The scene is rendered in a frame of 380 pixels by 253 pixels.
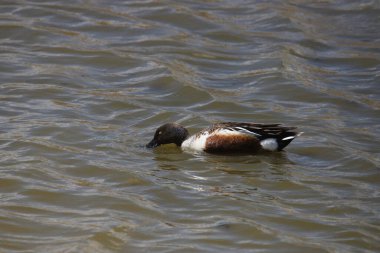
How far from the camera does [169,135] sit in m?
8.45

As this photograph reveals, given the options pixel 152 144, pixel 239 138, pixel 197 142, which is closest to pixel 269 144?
pixel 239 138

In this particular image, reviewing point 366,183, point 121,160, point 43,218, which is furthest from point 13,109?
point 366,183

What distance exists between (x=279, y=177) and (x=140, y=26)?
5.03 meters

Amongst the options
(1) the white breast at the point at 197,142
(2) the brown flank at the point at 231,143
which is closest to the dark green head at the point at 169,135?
(1) the white breast at the point at 197,142

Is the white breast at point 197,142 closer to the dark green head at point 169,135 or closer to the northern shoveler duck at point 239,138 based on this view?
the northern shoveler duck at point 239,138

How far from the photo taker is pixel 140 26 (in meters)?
12.0

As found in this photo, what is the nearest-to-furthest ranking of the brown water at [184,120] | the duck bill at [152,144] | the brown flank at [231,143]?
the brown water at [184,120], the brown flank at [231,143], the duck bill at [152,144]

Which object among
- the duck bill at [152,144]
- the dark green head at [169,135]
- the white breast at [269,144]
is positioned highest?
the dark green head at [169,135]

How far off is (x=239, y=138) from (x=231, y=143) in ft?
0.31

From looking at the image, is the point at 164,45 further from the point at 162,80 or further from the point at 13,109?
the point at 13,109

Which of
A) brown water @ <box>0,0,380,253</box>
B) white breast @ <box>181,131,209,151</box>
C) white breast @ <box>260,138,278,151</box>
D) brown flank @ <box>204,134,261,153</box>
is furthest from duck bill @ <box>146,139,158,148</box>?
white breast @ <box>260,138,278,151</box>

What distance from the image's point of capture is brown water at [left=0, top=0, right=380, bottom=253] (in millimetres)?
6316

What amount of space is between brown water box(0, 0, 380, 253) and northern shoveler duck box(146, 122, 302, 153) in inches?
Answer: 4.6

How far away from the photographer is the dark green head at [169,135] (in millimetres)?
8438
